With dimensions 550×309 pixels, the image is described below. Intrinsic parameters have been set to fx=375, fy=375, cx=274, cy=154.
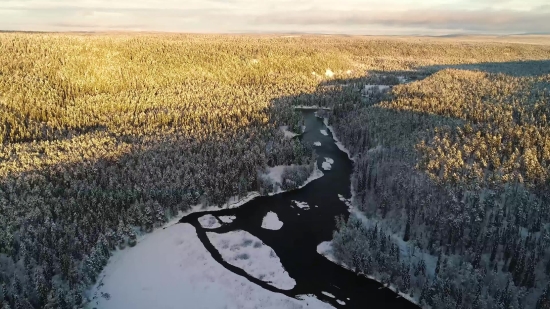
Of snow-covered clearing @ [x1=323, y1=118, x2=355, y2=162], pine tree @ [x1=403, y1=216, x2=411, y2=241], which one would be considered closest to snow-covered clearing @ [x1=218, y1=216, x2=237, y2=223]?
pine tree @ [x1=403, y1=216, x2=411, y2=241]

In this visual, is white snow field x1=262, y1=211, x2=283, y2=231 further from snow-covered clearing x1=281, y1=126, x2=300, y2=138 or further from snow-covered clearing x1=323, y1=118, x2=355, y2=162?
snow-covered clearing x1=281, y1=126, x2=300, y2=138

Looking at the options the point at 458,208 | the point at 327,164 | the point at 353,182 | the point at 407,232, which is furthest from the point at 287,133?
the point at 458,208

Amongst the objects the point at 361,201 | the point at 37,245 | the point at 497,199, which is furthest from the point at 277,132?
the point at 37,245

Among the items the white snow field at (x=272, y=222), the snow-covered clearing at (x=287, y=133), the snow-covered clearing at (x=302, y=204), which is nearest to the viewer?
the white snow field at (x=272, y=222)

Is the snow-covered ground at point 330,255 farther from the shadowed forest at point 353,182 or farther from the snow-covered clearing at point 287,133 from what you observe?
the snow-covered clearing at point 287,133

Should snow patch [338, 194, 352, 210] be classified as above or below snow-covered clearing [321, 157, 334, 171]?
below

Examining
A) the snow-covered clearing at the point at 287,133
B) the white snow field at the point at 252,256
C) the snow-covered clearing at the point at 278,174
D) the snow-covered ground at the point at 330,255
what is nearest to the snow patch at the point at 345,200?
the snow-covered clearing at the point at 278,174

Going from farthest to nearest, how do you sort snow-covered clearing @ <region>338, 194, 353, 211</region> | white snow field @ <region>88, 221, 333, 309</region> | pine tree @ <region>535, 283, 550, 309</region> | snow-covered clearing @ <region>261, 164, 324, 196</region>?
snow-covered clearing @ <region>261, 164, 324, 196</region>
snow-covered clearing @ <region>338, 194, 353, 211</region>
white snow field @ <region>88, 221, 333, 309</region>
pine tree @ <region>535, 283, 550, 309</region>
